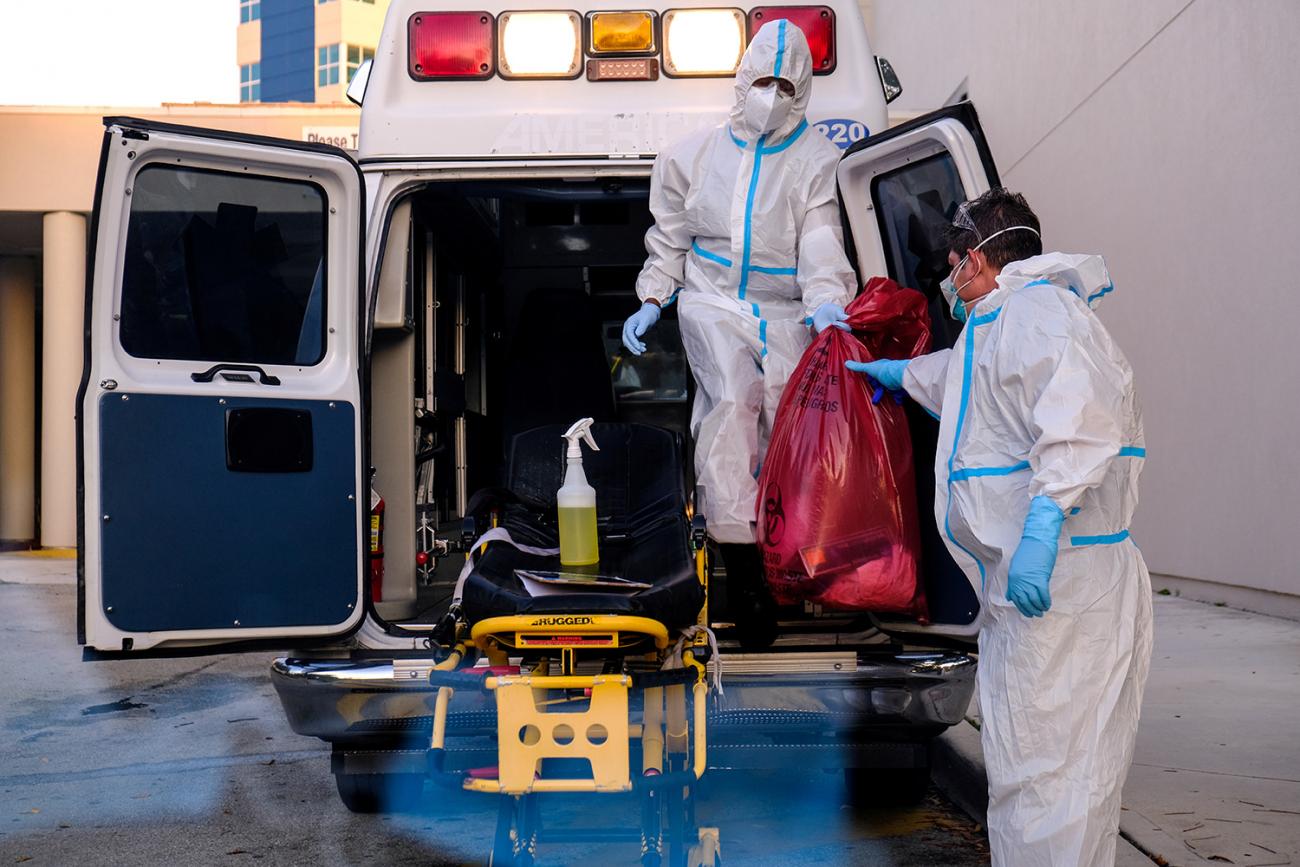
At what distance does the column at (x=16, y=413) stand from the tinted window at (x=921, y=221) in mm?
15010

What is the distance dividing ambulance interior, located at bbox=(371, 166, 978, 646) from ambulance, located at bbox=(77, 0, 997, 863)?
21 mm

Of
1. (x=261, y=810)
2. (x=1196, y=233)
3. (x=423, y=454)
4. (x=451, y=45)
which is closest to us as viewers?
(x=451, y=45)

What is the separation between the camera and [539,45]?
434 cm

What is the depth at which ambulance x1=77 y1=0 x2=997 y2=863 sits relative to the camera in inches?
127

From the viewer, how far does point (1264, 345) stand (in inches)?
302

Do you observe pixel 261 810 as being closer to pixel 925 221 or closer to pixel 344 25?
pixel 925 221

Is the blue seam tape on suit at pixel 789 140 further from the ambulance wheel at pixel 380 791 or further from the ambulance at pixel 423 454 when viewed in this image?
the ambulance wheel at pixel 380 791

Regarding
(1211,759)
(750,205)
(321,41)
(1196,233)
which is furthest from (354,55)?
(1211,759)

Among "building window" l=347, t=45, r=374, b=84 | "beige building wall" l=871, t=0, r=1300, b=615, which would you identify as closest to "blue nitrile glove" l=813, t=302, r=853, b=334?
"beige building wall" l=871, t=0, r=1300, b=615

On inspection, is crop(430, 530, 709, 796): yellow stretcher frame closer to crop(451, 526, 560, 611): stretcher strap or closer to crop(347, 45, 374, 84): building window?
crop(451, 526, 560, 611): stretcher strap

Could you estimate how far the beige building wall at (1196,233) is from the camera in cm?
750

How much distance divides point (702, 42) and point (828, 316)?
1100mm

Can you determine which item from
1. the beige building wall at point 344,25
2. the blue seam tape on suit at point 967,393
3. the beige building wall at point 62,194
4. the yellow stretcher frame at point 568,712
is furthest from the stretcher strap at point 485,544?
the beige building wall at point 344,25

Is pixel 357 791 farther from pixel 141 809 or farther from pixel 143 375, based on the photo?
pixel 143 375
